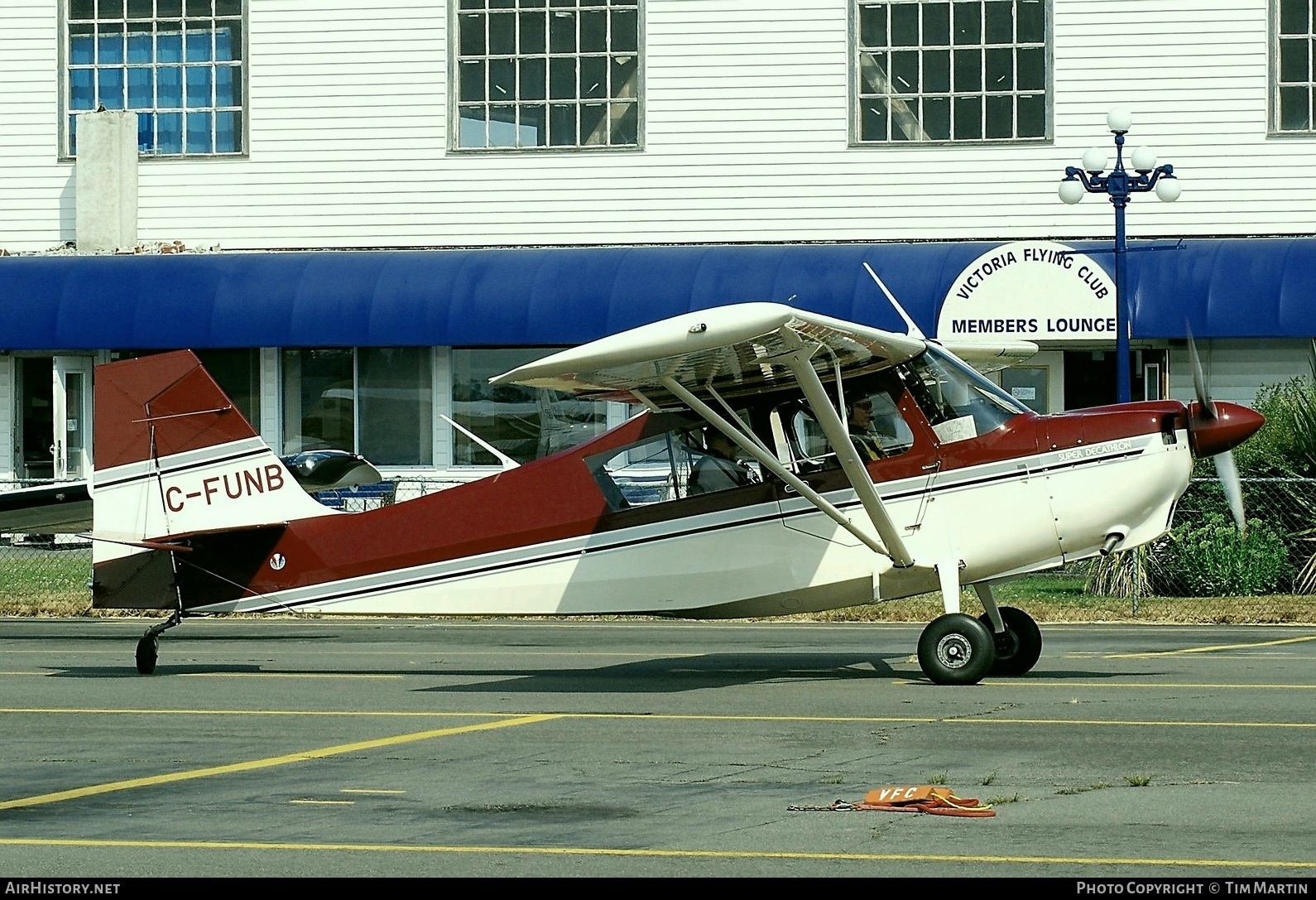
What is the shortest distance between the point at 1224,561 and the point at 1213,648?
198 inches

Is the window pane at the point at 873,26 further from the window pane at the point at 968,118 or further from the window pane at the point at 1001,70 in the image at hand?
the window pane at the point at 1001,70

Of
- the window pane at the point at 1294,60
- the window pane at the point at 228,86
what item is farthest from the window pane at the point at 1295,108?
the window pane at the point at 228,86

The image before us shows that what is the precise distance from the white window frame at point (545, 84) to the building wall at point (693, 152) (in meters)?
0.21

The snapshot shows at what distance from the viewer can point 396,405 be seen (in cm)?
2952

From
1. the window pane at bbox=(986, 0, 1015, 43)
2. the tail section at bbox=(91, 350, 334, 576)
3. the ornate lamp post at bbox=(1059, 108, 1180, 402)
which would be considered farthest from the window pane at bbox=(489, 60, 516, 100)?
the tail section at bbox=(91, 350, 334, 576)

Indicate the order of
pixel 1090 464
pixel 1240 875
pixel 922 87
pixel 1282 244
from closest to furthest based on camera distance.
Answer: pixel 1240 875, pixel 1090 464, pixel 1282 244, pixel 922 87

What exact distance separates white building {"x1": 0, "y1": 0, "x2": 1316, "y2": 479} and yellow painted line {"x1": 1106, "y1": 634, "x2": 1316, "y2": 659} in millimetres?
9907

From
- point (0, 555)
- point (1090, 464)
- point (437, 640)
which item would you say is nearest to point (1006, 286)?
point (437, 640)

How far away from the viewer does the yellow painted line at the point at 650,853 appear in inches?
268

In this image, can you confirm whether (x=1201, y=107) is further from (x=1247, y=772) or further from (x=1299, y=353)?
(x=1247, y=772)

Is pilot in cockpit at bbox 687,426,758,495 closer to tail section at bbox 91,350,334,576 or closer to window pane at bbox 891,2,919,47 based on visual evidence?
tail section at bbox 91,350,334,576

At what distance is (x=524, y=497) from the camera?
43.8ft

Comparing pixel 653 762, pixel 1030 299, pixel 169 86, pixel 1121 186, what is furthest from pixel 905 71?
pixel 653 762
